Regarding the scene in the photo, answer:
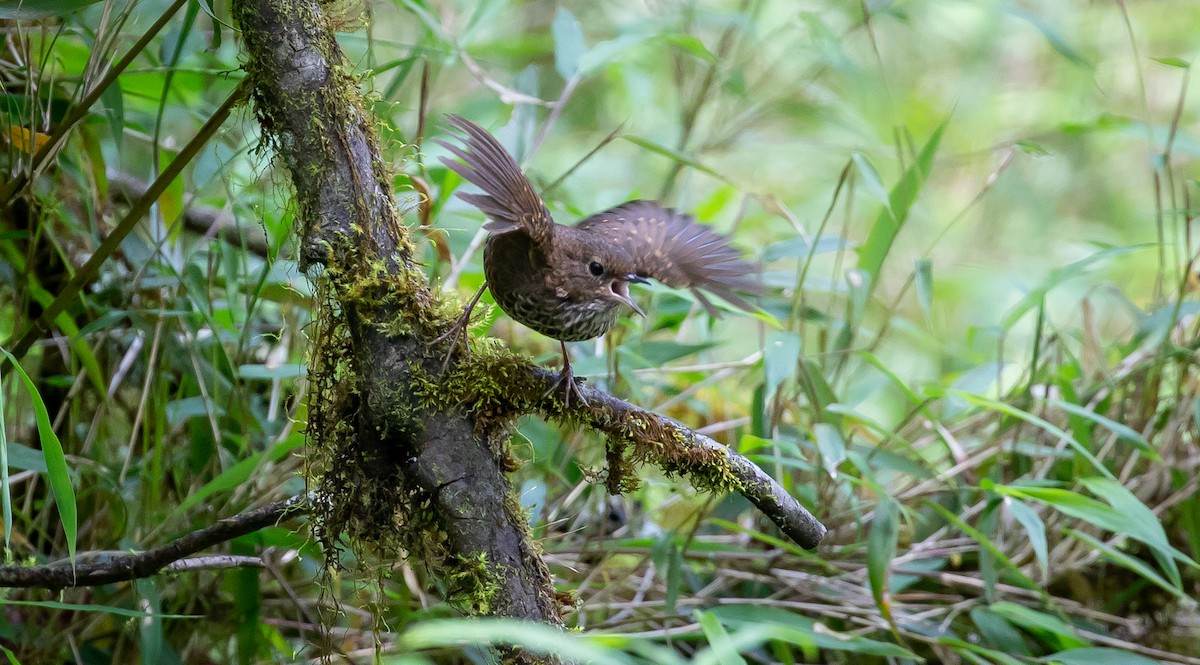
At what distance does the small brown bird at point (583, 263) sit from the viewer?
1815 mm

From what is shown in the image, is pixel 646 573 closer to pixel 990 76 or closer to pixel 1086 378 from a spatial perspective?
pixel 1086 378

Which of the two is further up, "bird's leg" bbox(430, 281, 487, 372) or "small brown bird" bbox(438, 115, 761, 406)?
"small brown bird" bbox(438, 115, 761, 406)

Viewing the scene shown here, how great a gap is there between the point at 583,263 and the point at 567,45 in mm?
999

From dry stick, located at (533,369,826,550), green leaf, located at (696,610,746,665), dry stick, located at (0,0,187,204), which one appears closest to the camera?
green leaf, located at (696,610,746,665)

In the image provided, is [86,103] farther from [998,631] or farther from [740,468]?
[998,631]

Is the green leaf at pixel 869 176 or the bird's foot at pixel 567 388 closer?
the bird's foot at pixel 567 388

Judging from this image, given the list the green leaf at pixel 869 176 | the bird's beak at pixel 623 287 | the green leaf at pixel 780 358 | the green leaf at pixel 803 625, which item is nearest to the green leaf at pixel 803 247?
the green leaf at pixel 869 176

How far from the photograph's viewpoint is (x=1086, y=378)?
2893 mm

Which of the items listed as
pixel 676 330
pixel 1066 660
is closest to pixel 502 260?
pixel 676 330

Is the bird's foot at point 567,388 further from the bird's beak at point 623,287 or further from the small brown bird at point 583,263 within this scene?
the bird's beak at point 623,287

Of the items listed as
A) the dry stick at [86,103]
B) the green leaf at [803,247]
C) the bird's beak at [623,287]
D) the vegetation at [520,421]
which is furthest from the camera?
the green leaf at [803,247]

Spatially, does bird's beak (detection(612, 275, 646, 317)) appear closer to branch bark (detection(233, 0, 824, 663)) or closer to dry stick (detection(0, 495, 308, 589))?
branch bark (detection(233, 0, 824, 663))

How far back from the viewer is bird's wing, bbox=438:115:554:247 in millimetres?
1651

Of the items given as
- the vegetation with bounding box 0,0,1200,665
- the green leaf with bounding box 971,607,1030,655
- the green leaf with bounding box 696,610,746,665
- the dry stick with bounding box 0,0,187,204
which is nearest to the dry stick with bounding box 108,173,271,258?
the vegetation with bounding box 0,0,1200,665
